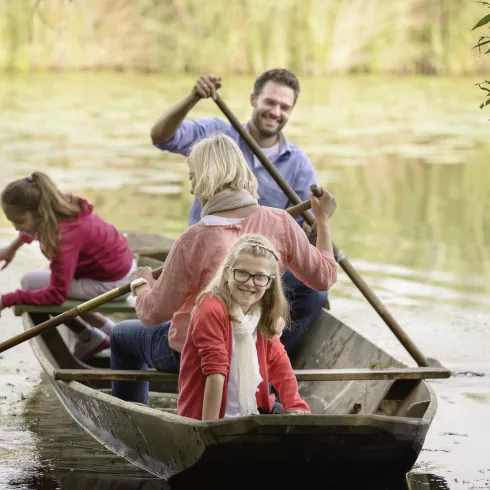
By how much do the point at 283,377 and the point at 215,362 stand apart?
0.37 m

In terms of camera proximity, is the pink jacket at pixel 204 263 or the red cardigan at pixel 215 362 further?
the pink jacket at pixel 204 263

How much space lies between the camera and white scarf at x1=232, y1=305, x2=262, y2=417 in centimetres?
409

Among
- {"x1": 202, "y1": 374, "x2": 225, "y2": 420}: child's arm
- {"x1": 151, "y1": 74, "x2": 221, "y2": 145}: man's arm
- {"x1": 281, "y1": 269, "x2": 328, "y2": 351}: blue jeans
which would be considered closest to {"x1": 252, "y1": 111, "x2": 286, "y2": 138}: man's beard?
{"x1": 151, "y1": 74, "x2": 221, "y2": 145}: man's arm

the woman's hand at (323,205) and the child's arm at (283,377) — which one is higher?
the woman's hand at (323,205)

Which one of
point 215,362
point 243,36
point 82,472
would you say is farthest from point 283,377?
point 243,36

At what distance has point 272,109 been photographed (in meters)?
5.84

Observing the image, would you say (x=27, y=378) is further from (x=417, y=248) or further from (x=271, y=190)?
(x=417, y=248)

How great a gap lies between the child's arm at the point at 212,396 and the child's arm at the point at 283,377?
284mm

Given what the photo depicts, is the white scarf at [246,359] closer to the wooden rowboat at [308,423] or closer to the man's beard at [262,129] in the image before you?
the wooden rowboat at [308,423]

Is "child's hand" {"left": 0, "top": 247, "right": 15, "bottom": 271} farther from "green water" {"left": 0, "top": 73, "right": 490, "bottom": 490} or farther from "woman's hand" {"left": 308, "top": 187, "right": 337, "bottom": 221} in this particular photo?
"woman's hand" {"left": 308, "top": 187, "right": 337, "bottom": 221}

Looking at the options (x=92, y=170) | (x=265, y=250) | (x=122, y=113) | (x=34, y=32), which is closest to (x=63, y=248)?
(x=265, y=250)

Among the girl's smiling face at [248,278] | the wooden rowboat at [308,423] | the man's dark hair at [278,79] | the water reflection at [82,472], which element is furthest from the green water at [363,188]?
the man's dark hair at [278,79]

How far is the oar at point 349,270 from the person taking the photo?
5166mm

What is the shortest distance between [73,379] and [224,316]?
0.95m
